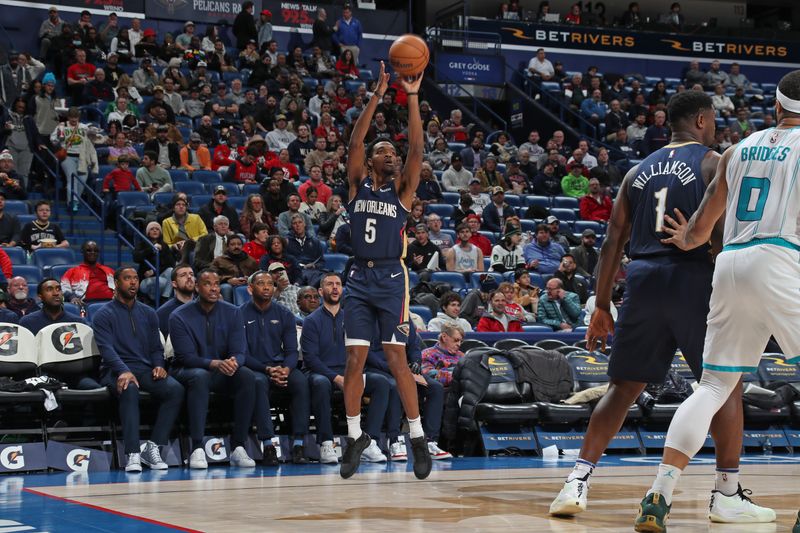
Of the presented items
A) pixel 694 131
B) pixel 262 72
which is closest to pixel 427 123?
pixel 262 72

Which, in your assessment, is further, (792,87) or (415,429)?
(415,429)

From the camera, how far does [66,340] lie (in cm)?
920

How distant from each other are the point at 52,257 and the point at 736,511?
9565 mm

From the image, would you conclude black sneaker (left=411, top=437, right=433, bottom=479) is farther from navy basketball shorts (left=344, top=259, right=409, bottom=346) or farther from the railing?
the railing

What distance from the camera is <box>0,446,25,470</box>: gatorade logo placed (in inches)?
329

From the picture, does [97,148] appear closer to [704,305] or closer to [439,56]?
[439,56]

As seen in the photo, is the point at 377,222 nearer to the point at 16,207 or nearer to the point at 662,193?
the point at 662,193

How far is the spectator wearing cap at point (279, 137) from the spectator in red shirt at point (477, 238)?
3.94 meters

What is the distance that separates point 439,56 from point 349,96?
15.2 ft

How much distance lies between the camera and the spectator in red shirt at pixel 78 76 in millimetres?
17812

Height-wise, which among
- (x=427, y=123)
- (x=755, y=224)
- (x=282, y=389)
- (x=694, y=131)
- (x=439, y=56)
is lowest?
(x=282, y=389)

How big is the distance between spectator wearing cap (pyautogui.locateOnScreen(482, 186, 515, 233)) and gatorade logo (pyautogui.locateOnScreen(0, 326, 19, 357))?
29.8 ft

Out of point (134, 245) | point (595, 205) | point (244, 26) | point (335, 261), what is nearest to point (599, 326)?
point (335, 261)

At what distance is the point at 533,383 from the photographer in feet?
34.4
